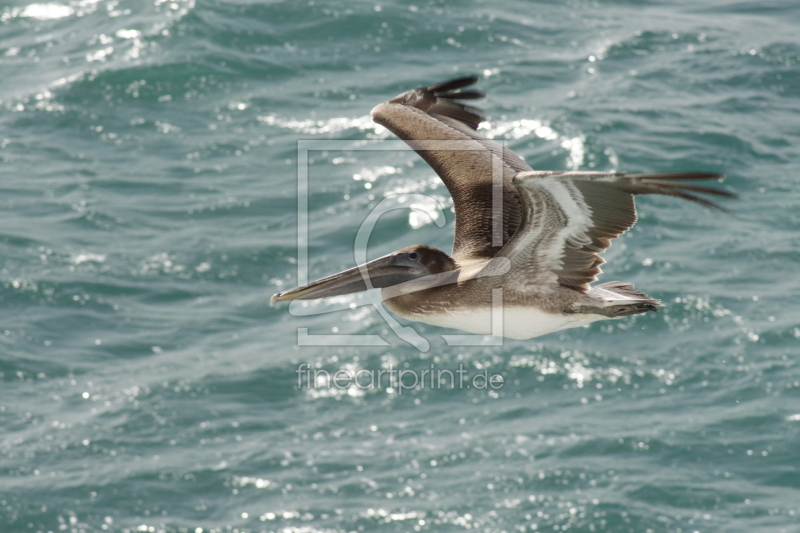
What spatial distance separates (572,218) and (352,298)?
36.7 ft

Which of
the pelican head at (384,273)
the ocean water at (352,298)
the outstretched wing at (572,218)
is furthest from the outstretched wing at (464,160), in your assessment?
the ocean water at (352,298)

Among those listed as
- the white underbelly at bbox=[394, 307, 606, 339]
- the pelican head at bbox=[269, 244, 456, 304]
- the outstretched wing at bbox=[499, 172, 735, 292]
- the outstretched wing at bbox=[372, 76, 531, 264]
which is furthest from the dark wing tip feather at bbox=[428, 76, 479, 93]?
the white underbelly at bbox=[394, 307, 606, 339]

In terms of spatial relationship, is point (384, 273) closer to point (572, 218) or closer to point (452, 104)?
point (572, 218)

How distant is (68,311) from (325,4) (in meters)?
11.2

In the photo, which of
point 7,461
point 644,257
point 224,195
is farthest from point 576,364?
point 7,461

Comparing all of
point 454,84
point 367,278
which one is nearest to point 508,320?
point 367,278

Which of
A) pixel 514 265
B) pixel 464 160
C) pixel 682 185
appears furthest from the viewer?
pixel 464 160

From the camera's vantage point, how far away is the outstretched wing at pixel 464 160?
853cm

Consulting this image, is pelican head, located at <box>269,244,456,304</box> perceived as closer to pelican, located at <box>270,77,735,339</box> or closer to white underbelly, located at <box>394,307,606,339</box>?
pelican, located at <box>270,77,735,339</box>

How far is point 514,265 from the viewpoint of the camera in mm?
7480

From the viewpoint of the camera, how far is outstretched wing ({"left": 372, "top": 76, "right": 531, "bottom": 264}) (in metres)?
8.53

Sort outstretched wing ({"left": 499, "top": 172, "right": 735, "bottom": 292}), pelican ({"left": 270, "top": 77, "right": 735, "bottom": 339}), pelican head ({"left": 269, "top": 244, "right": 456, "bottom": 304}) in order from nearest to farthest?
outstretched wing ({"left": 499, "top": 172, "right": 735, "bottom": 292})
pelican ({"left": 270, "top": 77, "right": 735, "bottom": 339})
pelican head ({"left": 269, "top": 244, "right": 456, "bottom": 304})

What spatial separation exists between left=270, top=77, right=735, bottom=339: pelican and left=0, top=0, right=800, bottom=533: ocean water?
7.23 metres

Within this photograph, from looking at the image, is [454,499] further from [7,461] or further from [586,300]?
[586,300]
